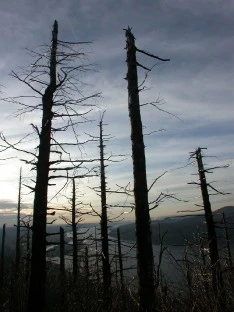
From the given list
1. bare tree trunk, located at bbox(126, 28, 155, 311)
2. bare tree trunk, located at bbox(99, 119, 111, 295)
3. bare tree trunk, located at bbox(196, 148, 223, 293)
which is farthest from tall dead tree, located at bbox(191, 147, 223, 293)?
bare tree trunk, located at bbox(126, 28, 155, 311)

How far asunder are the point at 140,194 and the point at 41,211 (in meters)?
2.85

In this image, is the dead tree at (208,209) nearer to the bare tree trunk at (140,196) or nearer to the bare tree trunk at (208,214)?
the bare tree trunk at (208,214)

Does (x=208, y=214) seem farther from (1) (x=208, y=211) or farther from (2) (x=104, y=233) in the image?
(2) (x=104, y=233)

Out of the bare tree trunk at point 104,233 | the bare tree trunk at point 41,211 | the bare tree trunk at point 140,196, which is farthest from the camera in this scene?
the bare tree trunk at point 104,233

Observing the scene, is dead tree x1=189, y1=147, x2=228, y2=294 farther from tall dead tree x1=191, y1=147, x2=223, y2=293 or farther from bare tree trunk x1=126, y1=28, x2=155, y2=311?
bare tree trunk x1=126, y1=28, x2=155, y2=311

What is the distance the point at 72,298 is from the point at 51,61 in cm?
691

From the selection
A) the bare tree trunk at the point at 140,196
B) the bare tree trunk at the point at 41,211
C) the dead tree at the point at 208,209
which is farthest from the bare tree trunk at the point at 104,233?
the bare tree trunk at the point at 140,196

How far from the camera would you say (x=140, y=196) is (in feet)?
23.4

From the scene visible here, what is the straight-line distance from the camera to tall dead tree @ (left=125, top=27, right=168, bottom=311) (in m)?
6.47

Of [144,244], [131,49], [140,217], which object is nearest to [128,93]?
[131,49]

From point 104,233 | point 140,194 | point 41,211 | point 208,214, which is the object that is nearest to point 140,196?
point 140,194

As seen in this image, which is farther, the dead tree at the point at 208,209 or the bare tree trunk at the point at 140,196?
the dead tree at the point at 208,209

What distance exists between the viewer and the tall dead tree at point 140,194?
6.47m

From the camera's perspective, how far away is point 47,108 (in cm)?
914
